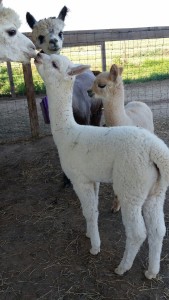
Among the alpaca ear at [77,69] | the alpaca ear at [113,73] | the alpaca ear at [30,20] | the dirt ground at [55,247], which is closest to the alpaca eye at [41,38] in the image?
the alpaca ear at [30,20]

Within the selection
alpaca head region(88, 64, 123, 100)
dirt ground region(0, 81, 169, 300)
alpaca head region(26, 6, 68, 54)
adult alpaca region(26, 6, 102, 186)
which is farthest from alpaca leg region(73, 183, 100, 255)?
alpaca head region(26, 6, 68, 54)

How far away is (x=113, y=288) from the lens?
2.25 metres

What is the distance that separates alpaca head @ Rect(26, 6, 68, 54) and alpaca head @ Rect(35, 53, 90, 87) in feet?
4.77

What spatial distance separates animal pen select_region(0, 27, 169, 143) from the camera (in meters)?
5.37

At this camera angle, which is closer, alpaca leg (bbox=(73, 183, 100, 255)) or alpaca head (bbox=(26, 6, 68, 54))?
alpaca leg (bbox=(73, 183, 100, 255))

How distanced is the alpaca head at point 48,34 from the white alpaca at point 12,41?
24.9 inches

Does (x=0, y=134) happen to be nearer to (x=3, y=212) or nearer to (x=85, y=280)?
(x=3, y=212)

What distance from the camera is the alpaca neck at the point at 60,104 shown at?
7.83 feet

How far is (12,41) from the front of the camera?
305cm

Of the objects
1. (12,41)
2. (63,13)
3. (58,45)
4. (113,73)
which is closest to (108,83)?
(113,73)

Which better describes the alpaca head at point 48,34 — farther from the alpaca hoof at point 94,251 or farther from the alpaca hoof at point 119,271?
the alpaca hoof at point 119,271

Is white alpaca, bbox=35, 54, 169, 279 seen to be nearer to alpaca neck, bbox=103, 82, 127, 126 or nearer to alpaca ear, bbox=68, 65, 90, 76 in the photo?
alpaca ear, bbox=68, 65, 90, 76

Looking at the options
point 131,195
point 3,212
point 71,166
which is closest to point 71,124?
point 71,166

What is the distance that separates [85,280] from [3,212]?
1.37 m
